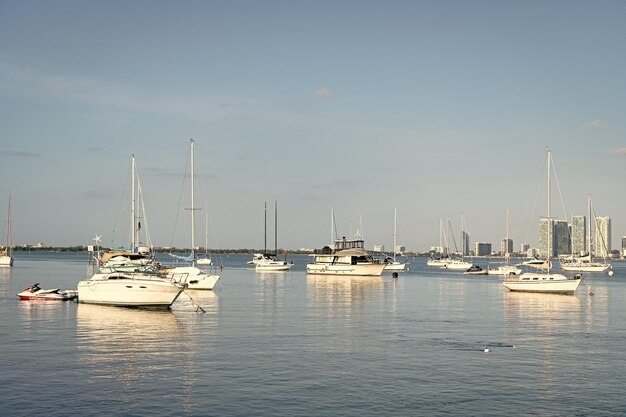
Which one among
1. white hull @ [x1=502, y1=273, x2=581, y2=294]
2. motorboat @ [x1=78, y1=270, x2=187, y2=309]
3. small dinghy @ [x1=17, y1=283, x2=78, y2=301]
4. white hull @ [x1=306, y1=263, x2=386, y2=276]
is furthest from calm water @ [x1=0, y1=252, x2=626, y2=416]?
white hull @ [x1=306, y1=263, x2=386, y2=276]

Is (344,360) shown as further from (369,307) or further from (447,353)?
(369,307)

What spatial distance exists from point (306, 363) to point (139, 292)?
88.5ft

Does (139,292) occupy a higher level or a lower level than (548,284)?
→ higher

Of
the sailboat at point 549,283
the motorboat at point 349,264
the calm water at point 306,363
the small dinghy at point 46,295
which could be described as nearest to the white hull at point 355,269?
the motorboat at point 349,264

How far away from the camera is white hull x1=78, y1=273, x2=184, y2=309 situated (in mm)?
55688

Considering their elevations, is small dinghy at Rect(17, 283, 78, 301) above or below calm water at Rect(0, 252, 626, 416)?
above

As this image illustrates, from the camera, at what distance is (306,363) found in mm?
32406

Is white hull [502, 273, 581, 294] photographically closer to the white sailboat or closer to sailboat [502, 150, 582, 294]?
sailboat [502, 150, 582, 294]

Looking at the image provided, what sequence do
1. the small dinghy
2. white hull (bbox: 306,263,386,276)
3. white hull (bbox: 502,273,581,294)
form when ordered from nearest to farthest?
the small dinghy → white hull (bbox: 502,273,581,294) → white hull (bbox: 306,263,386,276)

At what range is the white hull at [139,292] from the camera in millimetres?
55688

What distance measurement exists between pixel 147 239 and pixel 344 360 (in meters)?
80.9

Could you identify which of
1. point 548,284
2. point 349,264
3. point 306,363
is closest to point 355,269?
point 349,264

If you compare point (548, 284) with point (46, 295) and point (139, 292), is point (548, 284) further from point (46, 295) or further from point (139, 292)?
point (46, 295)

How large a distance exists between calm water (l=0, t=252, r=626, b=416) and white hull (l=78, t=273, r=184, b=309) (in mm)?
1203
